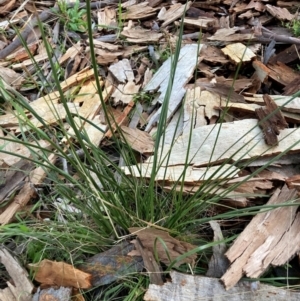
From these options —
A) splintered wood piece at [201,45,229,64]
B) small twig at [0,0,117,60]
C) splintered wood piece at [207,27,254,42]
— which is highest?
small twig at [0,0,117,60]

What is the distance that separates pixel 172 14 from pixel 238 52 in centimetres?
48

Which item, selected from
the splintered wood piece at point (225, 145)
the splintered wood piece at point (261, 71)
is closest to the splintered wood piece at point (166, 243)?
the splintered wood piece at point (225, 145)

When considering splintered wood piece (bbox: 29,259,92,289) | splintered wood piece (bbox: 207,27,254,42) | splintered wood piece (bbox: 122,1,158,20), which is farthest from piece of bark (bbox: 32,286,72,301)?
splintered wood piece (bbox: 122,1,158,20)

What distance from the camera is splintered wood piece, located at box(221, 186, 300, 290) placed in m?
1.26

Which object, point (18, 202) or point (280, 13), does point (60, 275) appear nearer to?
point (18, 202)

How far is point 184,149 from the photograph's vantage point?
162cm

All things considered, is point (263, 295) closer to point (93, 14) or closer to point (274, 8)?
point (274, 8)

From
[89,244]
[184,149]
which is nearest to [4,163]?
[89,244]

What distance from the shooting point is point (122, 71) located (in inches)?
80.0

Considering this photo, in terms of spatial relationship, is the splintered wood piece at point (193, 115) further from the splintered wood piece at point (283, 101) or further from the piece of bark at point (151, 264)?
the piece of bark at point (151, 264)

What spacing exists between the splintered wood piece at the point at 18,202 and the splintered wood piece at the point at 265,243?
729mm

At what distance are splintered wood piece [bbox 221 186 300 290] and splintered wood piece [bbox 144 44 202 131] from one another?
22.8 inches

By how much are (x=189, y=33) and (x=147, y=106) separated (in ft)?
1.70

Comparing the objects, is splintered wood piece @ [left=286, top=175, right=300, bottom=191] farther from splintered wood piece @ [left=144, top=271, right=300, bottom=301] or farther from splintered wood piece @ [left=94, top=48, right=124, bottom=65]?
splintered wood piece @ [left=94, top=48, right=124, bottom=65]
